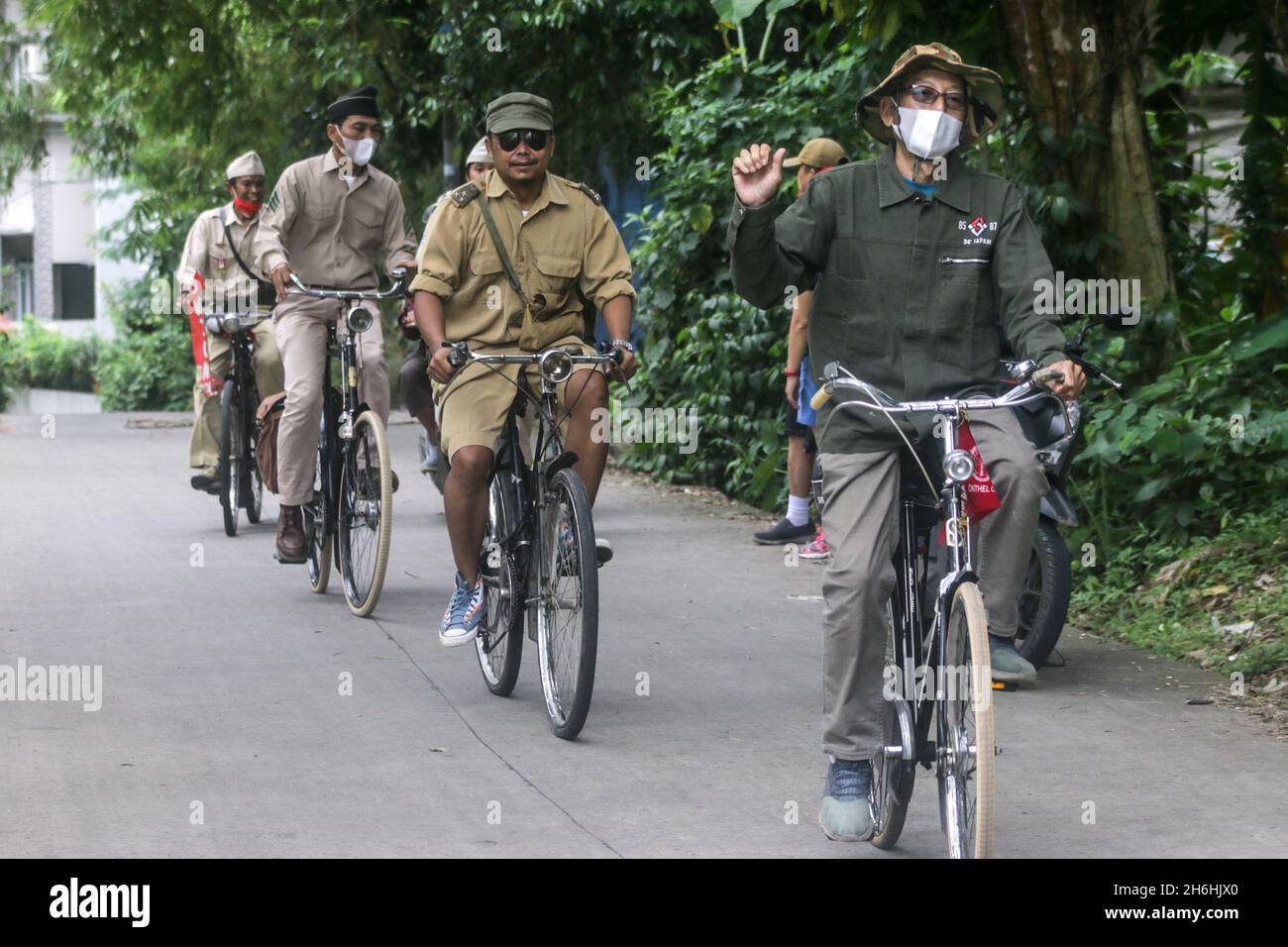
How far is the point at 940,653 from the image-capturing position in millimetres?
4547

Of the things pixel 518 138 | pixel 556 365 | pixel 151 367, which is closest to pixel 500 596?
pixel 556 365

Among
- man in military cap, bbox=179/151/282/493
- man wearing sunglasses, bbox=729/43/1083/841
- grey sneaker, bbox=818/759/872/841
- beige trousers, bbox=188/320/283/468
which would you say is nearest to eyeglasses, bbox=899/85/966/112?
man wearing sunglasses, bbox=729/43/1083/841

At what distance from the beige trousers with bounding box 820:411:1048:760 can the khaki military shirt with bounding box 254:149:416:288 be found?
14.3 feet

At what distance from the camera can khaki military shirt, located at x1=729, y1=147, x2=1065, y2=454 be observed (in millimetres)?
4863

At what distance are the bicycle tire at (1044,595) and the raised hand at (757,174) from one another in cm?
259

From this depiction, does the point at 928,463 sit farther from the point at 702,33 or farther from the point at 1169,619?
the point at 702,33

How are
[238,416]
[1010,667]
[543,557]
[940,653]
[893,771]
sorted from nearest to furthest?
[940,653] → [893,771] → [543,557] → [1010,667] → [238,416]

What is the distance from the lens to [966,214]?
491cm

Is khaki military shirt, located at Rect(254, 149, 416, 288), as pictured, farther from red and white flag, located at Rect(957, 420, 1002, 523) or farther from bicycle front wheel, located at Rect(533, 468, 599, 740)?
red and white flag, located at Rect(957, 420, 1002, 523)

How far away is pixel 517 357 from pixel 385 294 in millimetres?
2142

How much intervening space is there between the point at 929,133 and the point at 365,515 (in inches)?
156

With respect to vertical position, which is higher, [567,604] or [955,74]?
[955,74]

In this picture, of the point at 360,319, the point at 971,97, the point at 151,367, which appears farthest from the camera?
the point at 151,367

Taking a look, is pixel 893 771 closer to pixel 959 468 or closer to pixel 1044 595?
pixel 959 468
